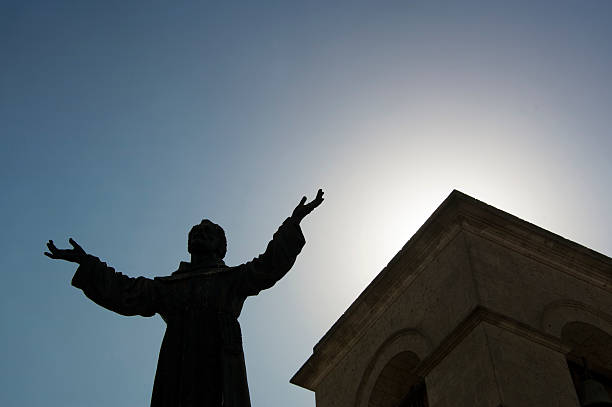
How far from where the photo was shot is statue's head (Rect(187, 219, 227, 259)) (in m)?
7.35

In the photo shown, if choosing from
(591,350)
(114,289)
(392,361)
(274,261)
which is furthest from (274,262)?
(591,350)

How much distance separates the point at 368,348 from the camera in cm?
1468

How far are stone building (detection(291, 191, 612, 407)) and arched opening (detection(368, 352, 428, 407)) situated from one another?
15 millimetres

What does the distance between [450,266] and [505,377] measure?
2.28 meters

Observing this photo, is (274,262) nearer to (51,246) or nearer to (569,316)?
(51,246)

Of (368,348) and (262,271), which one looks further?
(368,348)

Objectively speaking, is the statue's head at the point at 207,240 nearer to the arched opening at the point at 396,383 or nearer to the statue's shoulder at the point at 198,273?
the statue's shoulder at the point at 198,273

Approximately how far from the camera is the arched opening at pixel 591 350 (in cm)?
1346

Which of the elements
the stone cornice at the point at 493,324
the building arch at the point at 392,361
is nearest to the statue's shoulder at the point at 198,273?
the stone cornice at the point at 493,324

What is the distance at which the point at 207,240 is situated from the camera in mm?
7371

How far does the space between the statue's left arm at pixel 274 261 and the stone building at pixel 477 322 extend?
514 cm

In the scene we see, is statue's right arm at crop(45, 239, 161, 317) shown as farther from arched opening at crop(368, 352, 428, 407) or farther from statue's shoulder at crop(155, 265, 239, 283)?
arched opening at crop(368, 352, 428, 407)

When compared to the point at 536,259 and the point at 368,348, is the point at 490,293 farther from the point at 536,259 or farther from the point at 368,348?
the point at 368,348

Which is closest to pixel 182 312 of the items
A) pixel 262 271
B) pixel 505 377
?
pixel 262 271
